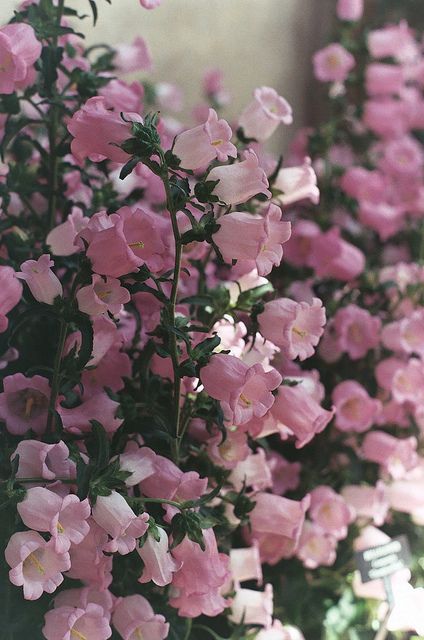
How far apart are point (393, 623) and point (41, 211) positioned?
2.21 feet

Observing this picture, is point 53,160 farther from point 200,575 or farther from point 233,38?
point 233,38

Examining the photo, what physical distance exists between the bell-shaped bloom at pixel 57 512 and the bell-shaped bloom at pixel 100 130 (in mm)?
294

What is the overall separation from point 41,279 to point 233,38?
1.09 metres

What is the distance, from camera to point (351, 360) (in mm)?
1152

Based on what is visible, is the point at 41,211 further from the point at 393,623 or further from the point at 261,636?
the point at 393,623

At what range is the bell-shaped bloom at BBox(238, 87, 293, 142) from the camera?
86cm

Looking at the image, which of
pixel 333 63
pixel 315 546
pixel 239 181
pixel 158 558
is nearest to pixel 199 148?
pixel 239 181

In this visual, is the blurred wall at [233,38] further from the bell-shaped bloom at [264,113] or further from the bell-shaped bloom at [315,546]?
the bell-shaped bloom at [315,546]

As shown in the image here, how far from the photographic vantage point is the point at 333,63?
4.65 ft

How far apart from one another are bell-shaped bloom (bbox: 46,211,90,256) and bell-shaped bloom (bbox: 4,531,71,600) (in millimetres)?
290

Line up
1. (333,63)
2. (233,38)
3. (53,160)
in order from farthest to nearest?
1. (233,38)
2. (333,63)
3. (53,160)

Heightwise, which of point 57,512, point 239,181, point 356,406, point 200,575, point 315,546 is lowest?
point 315,546

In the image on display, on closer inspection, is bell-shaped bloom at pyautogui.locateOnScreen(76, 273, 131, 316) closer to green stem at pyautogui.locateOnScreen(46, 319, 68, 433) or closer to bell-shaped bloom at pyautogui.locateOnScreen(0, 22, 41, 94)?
green stem at pyautogui.locateOnScreen(46, 319, 68, 433)

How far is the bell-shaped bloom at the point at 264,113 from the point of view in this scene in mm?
855
